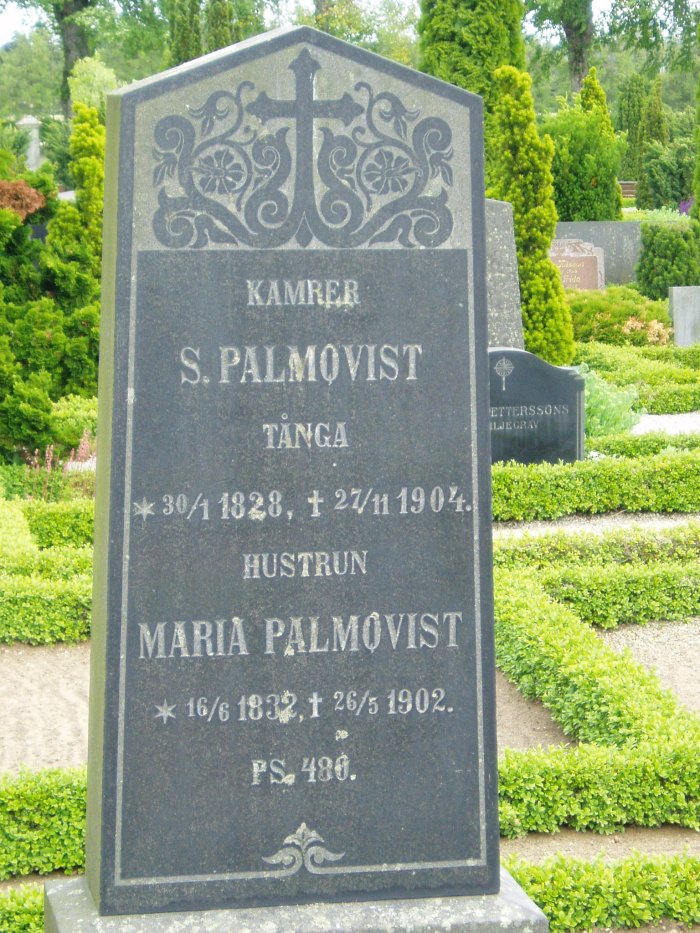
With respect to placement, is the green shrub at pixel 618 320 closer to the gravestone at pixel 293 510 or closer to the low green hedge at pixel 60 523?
the low green hedge at pixel 60 523

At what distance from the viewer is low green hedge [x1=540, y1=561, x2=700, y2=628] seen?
6.60m

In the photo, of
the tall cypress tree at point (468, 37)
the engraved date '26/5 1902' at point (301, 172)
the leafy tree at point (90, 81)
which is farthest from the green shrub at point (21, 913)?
the leafy tree at point (90, 81)

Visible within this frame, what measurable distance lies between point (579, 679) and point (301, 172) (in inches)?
117

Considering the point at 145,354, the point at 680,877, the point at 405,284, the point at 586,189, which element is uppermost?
the point at 586,189

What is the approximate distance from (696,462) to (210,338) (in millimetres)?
7142

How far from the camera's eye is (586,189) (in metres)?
26.4

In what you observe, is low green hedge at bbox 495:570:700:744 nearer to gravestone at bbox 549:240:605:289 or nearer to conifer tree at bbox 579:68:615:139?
gravestone at bbox 549:240:605:289

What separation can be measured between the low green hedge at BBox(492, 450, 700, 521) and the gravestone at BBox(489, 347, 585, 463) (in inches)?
37.4

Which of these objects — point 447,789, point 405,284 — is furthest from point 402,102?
point 447,789

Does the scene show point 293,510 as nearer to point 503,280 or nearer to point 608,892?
point 608,892

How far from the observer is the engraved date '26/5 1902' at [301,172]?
2732mm

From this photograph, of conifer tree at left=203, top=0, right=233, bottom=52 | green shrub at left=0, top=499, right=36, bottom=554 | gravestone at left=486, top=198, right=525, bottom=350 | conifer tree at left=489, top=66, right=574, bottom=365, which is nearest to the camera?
green shrub at left=0, top=499, right=36, bottom=554

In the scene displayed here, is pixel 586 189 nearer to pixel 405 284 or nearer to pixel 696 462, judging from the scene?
pixel 696 462

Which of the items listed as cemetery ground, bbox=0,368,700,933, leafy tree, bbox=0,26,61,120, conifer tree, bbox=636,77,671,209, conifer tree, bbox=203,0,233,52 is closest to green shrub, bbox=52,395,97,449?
cemetery ground, bbox=0,368,700,933
